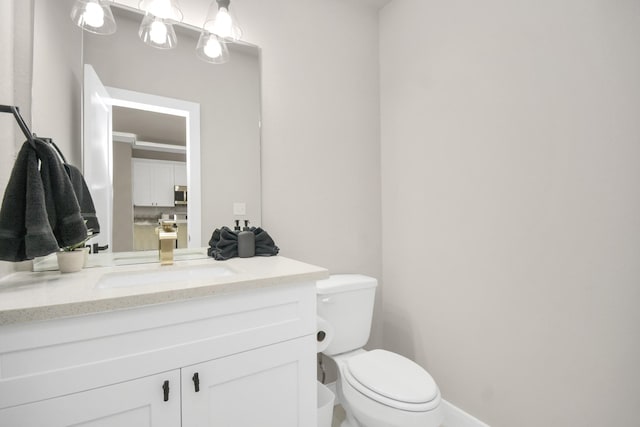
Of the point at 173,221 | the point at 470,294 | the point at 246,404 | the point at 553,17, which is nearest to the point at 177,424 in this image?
the point at 246,404

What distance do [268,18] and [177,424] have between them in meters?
1.92

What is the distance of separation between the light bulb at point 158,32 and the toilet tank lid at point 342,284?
1416 millimetres

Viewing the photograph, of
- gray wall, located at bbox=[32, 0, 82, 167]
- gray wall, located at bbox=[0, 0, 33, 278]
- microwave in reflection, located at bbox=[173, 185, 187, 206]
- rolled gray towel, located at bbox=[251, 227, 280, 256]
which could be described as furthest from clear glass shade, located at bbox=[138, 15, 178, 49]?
rolled gray towel, located at bbox=[251, 227, 280, 256]

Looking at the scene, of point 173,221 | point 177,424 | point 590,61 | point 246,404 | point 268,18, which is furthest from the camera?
point 268,18

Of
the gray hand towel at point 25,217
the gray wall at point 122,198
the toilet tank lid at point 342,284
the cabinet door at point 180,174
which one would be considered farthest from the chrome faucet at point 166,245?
the toilet tank lid at point 342,284

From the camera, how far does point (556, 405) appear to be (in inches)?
48.3

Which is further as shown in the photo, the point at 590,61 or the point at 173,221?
the point at 173,221

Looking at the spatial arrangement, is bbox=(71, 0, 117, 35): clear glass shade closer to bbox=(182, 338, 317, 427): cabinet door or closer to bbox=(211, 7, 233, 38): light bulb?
bbox=(211, 7, 233, 38): light bulb

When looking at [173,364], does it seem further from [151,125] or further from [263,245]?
[151,125]

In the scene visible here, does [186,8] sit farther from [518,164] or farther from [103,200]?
[518,164]

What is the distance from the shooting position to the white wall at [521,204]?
108cm

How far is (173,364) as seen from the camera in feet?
2.82

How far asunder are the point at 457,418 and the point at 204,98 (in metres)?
2.14

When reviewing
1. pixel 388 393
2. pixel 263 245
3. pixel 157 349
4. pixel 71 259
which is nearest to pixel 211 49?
pixel 263 245
